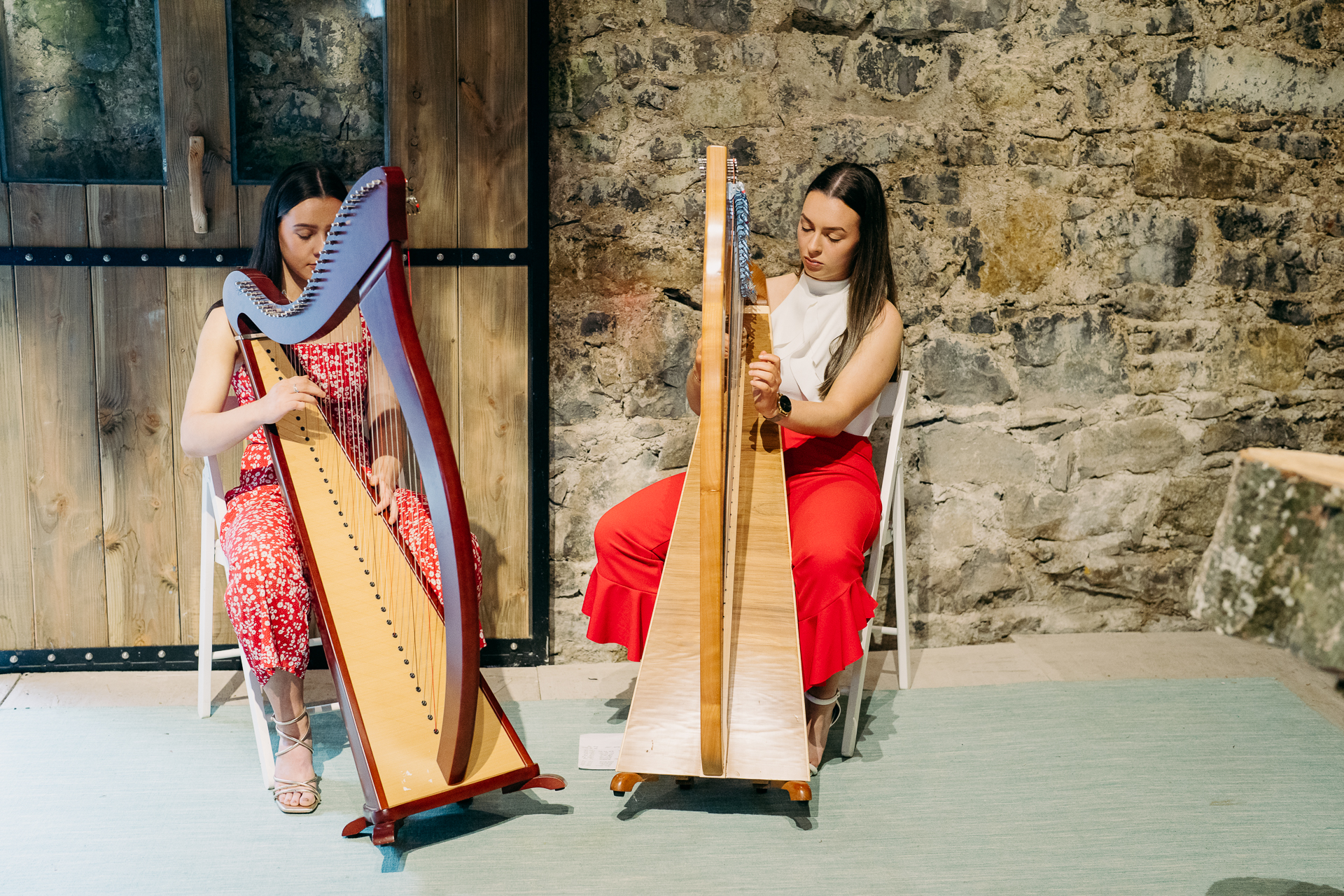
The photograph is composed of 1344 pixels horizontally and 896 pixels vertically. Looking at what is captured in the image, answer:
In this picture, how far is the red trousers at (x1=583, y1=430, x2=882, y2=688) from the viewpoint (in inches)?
89.3

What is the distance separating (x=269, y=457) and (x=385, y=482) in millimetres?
281

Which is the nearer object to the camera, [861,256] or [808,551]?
[808,551]

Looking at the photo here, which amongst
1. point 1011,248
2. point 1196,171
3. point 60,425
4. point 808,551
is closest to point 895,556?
point 808,551

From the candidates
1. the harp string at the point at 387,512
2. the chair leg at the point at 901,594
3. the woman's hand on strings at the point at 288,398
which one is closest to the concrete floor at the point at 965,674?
the chair leg at the point at 901,594

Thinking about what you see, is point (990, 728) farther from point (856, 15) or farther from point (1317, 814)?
point (856, 15)

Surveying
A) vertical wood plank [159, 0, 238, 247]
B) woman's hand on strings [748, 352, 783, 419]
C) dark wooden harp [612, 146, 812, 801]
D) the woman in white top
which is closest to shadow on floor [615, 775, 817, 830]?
dark wooden harp [612, 146, 812, 801]

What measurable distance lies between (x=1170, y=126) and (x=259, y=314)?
8.13ft

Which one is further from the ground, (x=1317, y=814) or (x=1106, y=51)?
(x=1106, y=51)

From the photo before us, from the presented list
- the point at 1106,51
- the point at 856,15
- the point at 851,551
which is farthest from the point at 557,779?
the point at 1106,51

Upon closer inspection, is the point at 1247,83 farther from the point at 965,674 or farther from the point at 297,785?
the point at 297,785

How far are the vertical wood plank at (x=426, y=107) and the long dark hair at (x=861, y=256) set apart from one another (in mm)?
937

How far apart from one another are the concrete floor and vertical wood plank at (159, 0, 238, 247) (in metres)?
1.16

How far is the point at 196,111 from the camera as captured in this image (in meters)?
2.67

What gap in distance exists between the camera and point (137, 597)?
9.44 ft
